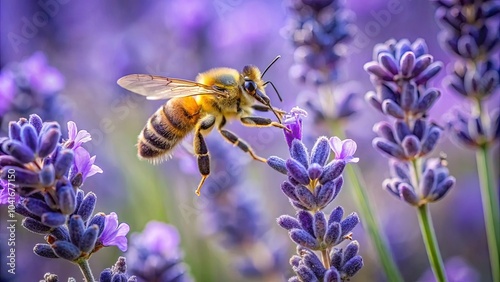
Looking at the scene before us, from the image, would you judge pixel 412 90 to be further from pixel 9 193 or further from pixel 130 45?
pixel 130 45

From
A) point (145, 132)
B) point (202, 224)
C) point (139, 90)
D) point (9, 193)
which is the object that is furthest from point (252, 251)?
point (9, 193)

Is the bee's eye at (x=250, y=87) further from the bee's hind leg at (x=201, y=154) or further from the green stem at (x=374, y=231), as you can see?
the green stem at (x=374, y=231)

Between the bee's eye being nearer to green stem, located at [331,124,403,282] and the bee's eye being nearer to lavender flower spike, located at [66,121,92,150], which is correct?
green stem, located at [331,124,403,282]

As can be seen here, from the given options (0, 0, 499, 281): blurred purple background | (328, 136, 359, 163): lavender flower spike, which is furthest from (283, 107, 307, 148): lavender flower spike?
(0, 0, 499, 281): blurred purple background

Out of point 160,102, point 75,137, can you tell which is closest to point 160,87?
point 75,137

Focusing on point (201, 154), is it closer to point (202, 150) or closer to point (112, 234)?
point (202, 150)

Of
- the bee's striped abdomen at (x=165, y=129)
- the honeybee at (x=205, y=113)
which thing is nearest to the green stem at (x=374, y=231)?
the honeybee at (x=205, y=113)
